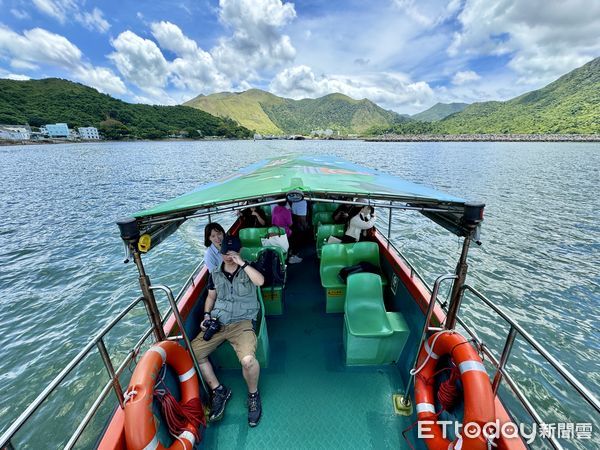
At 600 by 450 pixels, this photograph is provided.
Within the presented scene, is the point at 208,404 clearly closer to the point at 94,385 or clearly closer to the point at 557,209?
the point at 94,385

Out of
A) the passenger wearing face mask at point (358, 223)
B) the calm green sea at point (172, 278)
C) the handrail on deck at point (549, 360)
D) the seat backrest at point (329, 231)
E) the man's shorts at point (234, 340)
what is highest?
the handrail on deck at point (549, 360)

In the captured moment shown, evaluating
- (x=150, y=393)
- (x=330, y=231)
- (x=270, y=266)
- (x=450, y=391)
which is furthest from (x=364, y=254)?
(x=150, y=393)

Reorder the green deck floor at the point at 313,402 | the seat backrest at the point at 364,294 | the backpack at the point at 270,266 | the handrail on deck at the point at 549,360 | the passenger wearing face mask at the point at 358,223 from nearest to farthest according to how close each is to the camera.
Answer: the handrail on deck at the point at 549,360
the green deck floor at the point at 313,402
the seat backrest at the point at 364,294
the backpack at the point at 270,266
the passenger wearing face mask at the point at 358,223

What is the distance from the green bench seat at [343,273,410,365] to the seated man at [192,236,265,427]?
131cm

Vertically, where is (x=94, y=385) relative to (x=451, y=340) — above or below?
below

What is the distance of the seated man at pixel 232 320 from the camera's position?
323 centimetres

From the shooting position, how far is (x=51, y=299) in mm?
7840

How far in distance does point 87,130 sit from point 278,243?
13403 cm

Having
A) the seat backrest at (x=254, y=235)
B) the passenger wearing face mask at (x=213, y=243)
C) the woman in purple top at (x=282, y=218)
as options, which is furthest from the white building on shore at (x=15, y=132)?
the passenger wearing face mask at (x=213, y=243)

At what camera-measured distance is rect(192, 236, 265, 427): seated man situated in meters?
3.23

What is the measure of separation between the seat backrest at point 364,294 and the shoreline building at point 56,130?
13699cm

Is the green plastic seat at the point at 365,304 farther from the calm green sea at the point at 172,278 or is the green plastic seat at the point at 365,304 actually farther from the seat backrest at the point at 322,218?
the seat backrest at the point at 322,218

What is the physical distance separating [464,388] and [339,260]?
284 centimetres

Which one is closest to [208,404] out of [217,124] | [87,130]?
[87,130]
